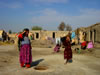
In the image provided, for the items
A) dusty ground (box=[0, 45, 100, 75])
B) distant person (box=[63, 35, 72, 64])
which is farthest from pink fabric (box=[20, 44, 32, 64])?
distant person (box=[63, 35, 72, 64])

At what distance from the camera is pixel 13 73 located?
4.40 metres

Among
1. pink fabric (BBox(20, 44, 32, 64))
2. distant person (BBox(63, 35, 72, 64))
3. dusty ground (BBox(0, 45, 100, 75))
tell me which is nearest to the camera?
dusty ground (BBox(0, 45, 100, 75))

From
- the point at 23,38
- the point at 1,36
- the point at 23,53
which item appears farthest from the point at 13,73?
the point at 1,36

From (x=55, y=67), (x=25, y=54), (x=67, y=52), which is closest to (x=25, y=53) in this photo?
(x=25, y=54)

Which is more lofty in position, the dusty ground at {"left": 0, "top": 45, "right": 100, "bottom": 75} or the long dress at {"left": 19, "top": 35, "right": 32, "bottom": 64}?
the long dress at {"left": 19, "top": 35, "right": 32, "bottom": 64}

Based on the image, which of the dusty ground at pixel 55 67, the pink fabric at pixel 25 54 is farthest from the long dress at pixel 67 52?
the pink fabric at pixel 25 54

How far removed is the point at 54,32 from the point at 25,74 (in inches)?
1202

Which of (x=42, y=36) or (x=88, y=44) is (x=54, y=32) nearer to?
(x=42, y=36)

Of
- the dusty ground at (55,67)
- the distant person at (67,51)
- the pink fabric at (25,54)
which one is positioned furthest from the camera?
the distant person at (67,51)

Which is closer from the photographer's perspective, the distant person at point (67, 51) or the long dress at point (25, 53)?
the long dress at point (25, 53)

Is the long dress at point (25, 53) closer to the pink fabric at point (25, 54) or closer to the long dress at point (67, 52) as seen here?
the pink fabric at point (25, 54)

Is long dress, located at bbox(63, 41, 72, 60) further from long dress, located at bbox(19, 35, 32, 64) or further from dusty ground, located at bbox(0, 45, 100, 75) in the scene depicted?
A: long dress, located at bbox(19, 35, 32, 64)

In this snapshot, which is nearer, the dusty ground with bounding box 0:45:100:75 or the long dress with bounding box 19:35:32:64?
the dusty ground with bounding box 0:45:100:75

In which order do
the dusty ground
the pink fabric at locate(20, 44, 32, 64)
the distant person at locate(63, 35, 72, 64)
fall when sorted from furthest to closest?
the distant person at locate(63, 35, 72, 64)
the pink fabric at locate(20, 44, 32, 64)
the dusty ground
